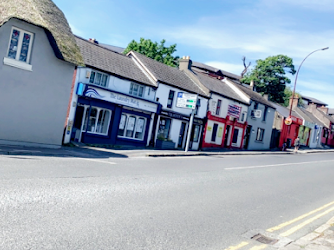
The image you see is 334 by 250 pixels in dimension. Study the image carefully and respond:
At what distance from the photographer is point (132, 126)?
87.4 ft

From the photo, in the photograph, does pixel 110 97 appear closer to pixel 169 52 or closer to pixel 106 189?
pixel 106 189

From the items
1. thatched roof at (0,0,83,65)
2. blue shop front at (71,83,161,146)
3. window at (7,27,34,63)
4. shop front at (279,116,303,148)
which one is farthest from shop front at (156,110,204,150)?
shop front at (279,116,303,148)

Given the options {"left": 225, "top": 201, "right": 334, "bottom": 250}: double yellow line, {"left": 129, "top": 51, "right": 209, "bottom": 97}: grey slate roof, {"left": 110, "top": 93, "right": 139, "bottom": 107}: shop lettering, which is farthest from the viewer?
{"left": 129, "top": 51, "right": 209, "bottom": 97}: grey slate roof

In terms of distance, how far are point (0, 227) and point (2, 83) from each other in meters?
12.2

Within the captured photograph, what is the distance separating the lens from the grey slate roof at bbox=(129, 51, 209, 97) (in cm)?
2930

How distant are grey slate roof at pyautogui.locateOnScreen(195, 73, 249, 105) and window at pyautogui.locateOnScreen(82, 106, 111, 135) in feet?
42.8

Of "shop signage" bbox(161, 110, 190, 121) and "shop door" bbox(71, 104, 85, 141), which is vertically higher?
"shop signage" bbox(161, 110, 190, 121)

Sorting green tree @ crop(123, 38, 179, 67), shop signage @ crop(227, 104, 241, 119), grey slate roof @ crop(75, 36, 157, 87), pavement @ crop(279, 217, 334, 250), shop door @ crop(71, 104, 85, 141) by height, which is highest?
green tree @ crop(123, 38, 179, 67)

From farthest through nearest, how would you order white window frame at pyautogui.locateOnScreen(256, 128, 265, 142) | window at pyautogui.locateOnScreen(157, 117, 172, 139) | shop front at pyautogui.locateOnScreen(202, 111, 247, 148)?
white window frame at pyautogui.locateOnScreen(256, 128, 265, 142) → shop front at pyautogui.locateOnScreen(202, 111, 247, 148) → window at pyautogui.locateOnScreen(157, 117, 172, 139)

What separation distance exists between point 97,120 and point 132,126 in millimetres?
3351

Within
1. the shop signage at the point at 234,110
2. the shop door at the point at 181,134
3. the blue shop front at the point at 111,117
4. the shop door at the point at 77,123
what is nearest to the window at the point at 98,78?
the blue shop front at the point at 111,117

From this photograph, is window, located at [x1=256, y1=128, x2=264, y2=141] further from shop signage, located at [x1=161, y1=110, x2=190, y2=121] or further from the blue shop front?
the blue shop front

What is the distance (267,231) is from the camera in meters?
7.15

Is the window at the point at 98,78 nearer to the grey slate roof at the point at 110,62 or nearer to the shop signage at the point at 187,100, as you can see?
the grey slate roof at the point at 110,62
